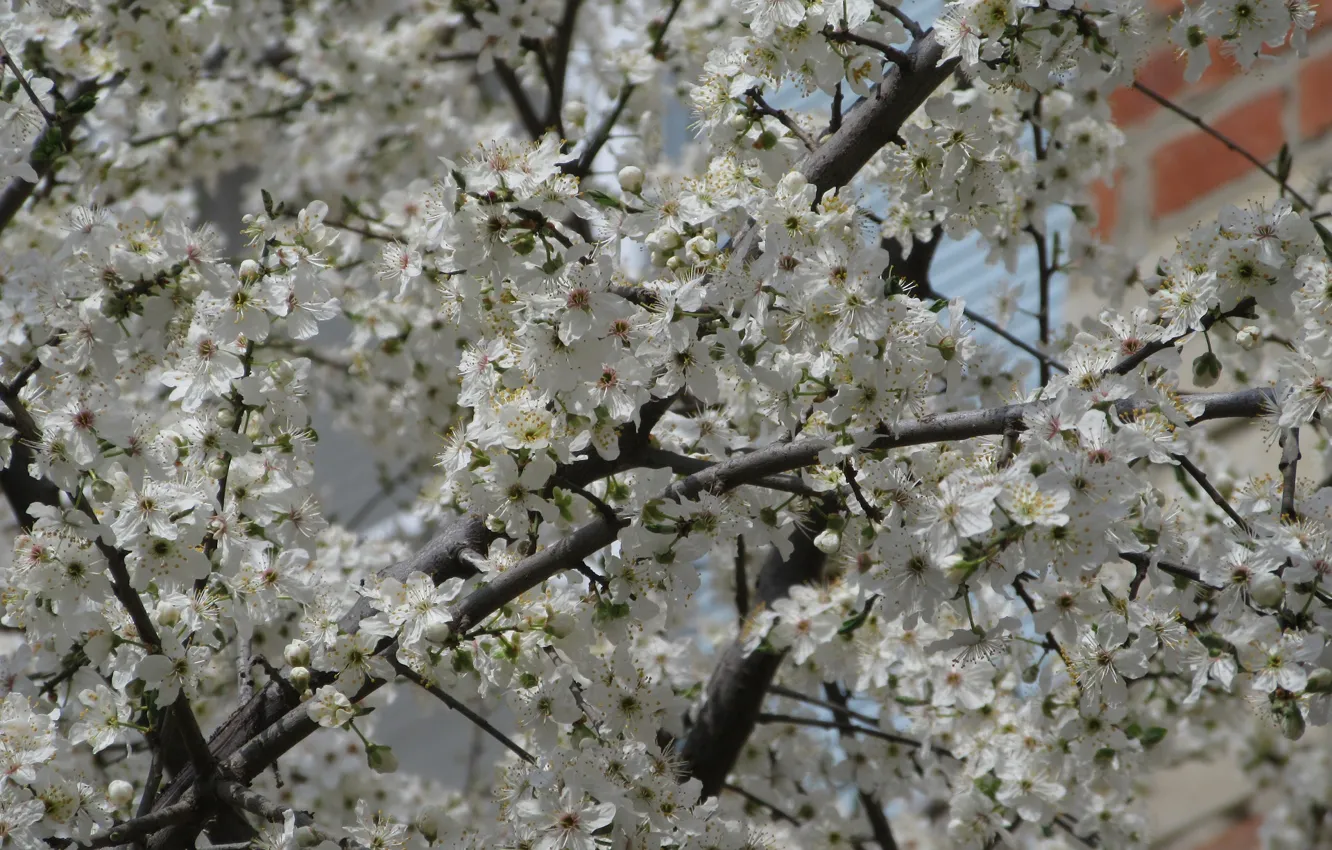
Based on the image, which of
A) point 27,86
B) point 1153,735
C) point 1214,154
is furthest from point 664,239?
point 1214,154

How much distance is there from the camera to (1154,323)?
1.68 meters

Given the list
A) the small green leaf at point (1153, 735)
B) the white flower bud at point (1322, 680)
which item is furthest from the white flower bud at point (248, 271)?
the small green leaf at point (1153, 735)

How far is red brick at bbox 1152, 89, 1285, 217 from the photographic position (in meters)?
2.91

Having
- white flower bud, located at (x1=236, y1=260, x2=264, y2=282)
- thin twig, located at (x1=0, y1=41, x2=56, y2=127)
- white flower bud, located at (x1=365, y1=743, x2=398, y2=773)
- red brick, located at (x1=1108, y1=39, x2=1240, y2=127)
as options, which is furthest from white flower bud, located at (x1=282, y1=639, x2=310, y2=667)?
red brick, located at (x1=1108, y1=39, x2=1240, y2=127)

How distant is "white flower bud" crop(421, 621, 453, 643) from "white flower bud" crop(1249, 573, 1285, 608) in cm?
A: 91

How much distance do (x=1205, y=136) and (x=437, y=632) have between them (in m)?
2.27

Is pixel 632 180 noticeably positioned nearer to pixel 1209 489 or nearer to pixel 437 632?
pixel 437 632

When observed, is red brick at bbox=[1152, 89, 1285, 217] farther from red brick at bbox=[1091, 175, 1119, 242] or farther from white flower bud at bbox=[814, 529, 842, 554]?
white flower bud at bbox=[814, 529, 842, 554]

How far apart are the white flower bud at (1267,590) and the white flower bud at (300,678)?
1109 millimetres

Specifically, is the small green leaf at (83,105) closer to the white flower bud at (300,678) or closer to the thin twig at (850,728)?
the white flower bud at (300,678)

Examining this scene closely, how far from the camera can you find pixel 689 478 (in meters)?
1.59

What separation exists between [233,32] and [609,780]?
206 cm

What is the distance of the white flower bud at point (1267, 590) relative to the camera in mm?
1452

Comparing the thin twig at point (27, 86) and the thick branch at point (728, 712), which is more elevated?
the thin twig at point (27, 86)
